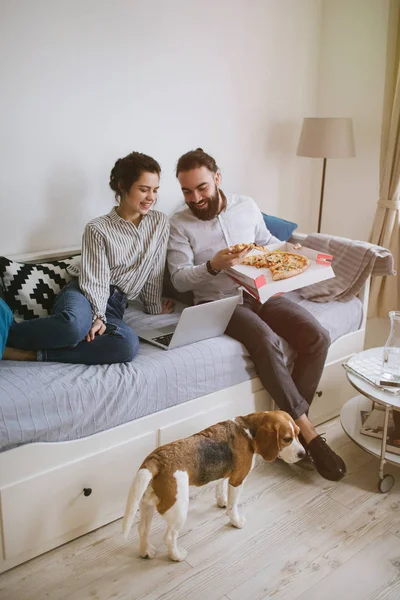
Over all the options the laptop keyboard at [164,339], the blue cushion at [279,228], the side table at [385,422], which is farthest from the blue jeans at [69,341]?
the blue cushion at [279,228]

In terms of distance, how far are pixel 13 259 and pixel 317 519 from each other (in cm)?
153

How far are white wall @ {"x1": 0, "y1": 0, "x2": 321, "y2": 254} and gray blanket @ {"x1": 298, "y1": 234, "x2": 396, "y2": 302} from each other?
30.6 inches

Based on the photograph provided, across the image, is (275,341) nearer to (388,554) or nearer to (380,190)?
(388,554)

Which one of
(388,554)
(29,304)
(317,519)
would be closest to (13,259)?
(29,304)

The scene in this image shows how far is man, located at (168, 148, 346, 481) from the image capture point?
2.14 metres

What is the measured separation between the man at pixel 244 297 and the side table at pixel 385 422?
121mm

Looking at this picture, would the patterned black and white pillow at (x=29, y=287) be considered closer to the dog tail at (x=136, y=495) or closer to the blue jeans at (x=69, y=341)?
the blue jeans at (x=69, y=341)

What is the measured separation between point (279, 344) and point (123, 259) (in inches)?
27.3

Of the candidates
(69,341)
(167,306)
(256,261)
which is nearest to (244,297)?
(256,261)

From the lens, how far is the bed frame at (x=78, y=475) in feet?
5.35

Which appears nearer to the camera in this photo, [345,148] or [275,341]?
[275,341]

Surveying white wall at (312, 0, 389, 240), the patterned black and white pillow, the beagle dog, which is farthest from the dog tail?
white wall at (312, 0, 389, 240)

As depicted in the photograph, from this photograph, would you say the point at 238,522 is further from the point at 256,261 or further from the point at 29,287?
the point at 29,287

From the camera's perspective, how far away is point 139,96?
2.59 metres
